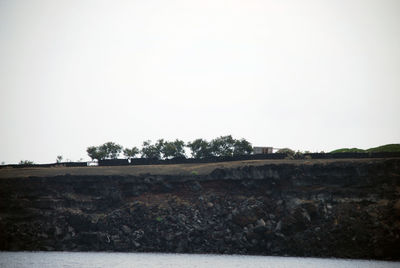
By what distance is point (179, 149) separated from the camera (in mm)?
108812

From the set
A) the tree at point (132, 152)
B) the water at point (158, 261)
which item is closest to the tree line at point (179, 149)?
the tree at point (132, 152)

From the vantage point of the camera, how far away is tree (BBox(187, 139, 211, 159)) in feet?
347

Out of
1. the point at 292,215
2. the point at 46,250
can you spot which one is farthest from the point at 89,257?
the point at 292,215

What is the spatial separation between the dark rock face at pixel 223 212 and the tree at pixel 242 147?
2395cm

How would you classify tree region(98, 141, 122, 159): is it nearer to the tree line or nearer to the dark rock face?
the tree line

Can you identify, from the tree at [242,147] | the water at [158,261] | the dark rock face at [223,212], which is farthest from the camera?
the tree at [242,147]

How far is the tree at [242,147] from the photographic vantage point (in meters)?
104

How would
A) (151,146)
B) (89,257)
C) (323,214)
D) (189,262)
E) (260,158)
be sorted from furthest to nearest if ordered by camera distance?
(151,146)
(260,158)
(323,214)
(89,257)
(189,262)

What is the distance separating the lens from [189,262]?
57.6 metres

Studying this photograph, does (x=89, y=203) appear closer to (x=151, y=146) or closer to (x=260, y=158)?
(x=260, y=158)

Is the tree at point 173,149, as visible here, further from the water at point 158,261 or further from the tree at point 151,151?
the water at point 158,261

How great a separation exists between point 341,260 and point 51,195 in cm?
4081

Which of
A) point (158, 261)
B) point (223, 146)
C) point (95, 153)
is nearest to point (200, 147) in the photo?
point (223, 146)

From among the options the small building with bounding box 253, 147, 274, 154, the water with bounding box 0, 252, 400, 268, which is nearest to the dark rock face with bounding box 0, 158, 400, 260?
the water with bounding box 0, 252, 400, 268
